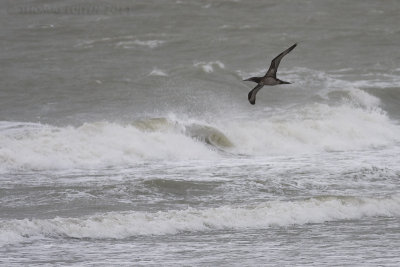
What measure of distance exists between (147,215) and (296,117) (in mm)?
9385

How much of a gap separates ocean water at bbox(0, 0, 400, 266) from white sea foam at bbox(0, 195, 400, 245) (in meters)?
0.02

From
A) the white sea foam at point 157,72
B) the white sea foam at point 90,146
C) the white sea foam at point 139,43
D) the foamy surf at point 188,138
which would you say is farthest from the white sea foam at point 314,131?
the white sea foam at point 139,43

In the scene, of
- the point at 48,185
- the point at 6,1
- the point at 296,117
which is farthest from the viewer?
the point at 6,1

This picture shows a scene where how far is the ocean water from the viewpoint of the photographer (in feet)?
32.2

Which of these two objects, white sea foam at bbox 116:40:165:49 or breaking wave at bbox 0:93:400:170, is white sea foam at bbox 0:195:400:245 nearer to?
breaking wave at bbox 0:93:400:170

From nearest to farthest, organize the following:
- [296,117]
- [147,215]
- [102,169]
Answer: [147,215] → [102,169] → [296,117]

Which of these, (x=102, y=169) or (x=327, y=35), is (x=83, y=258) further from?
(x=327, y=35)

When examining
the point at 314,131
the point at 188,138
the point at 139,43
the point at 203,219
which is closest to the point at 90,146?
the point at 188,138

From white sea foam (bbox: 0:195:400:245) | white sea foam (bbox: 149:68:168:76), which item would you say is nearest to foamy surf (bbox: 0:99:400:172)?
white sea foam (bbox: 149:68:168:76)

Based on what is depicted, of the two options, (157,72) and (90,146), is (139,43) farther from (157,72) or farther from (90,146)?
(90,146)

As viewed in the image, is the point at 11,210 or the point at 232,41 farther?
the point at 232,41

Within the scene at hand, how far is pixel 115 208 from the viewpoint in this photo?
11.6m

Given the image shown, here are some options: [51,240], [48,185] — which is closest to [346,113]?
[48,185]

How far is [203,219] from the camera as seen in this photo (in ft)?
35.1
